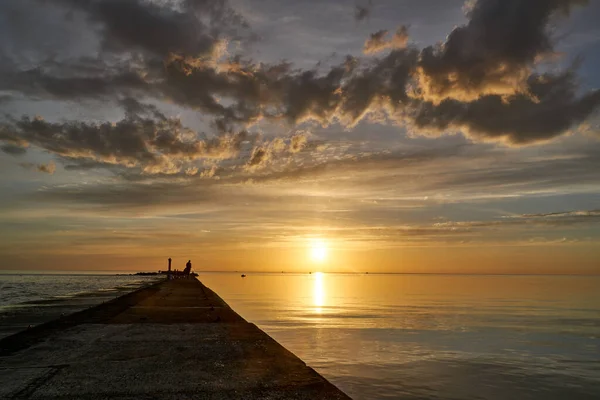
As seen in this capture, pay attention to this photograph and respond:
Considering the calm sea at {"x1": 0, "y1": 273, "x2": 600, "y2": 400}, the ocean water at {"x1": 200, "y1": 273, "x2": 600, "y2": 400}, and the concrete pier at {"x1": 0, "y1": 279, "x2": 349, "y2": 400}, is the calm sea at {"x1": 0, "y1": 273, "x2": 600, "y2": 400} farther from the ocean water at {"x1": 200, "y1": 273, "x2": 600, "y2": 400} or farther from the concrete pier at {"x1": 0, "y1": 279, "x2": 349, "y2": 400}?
the concrete pier at {"x1": 0, "y1": 279, "x2": 349, "y2": 400}

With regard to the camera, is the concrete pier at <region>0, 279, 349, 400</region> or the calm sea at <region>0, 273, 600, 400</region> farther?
the calm sea at <region>0, 273, 600, 400</region>

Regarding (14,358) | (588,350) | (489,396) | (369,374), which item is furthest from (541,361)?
(14,358)

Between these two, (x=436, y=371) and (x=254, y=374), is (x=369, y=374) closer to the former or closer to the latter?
(x=436, y=371)

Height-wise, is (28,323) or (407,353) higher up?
(28,323)

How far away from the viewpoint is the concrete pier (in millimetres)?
9156

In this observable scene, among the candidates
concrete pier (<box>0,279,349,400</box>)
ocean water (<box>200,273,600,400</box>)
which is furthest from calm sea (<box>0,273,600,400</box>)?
concrete pier (<box>0,279,349,400</box>)

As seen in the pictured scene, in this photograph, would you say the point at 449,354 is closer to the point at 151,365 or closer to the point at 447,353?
the point at 447,353

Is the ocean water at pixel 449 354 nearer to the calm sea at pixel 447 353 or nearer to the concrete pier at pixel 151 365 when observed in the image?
the calm sea at pixel 447 353

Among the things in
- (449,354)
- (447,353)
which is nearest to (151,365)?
(449,354)

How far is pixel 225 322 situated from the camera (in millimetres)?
21453

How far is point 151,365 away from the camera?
1167 centimetres

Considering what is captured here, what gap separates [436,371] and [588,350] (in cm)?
1089

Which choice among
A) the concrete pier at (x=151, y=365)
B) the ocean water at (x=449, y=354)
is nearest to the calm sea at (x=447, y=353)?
the ocean water at (x=449, y=354)

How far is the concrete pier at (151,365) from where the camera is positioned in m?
9.16
